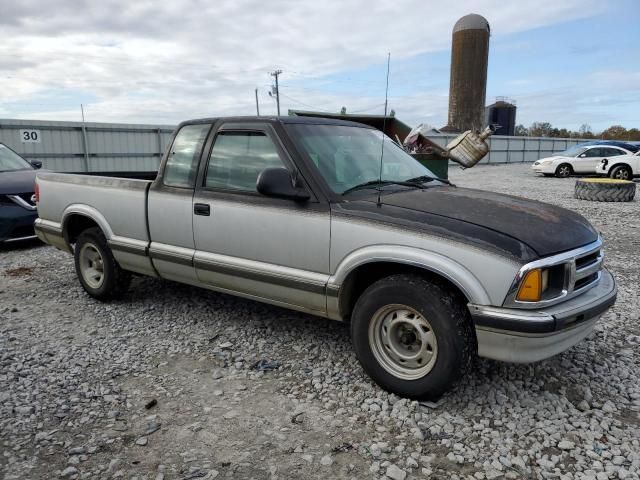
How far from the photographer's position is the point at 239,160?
13.2 feet

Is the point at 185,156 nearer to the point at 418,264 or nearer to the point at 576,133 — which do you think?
the point at 418,264

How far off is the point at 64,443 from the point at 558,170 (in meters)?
24.5

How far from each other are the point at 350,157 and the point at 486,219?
126 centimetres

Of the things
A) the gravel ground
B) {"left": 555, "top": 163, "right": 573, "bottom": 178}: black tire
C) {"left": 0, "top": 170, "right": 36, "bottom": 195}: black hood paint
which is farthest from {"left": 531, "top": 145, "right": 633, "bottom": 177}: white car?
{"left": 0, "top": 170, "right": 36, "bottom": 195}: black hood paint

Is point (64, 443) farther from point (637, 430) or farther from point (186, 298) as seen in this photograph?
point (637, 430)

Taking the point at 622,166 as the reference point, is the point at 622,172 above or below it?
below

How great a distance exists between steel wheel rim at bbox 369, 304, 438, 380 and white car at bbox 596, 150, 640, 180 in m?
21.7

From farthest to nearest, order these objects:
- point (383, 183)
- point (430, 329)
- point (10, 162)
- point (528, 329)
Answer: point (10, 162) < point (383, 183) < point (430, 329) < point (528, 329)

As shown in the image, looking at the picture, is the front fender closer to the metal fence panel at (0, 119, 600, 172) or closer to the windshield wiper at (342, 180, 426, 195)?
the windshield wiper at (342, 180, 426, 195)

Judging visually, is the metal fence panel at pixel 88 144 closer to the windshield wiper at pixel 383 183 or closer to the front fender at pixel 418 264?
the windshield wiper at pixel 383 183

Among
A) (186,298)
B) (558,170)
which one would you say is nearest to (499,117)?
(558,170)

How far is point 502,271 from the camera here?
2764 millimetres

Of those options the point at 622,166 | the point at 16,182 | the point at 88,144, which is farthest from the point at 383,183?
the point at 622,166

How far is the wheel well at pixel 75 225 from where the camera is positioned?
17.2 feet
